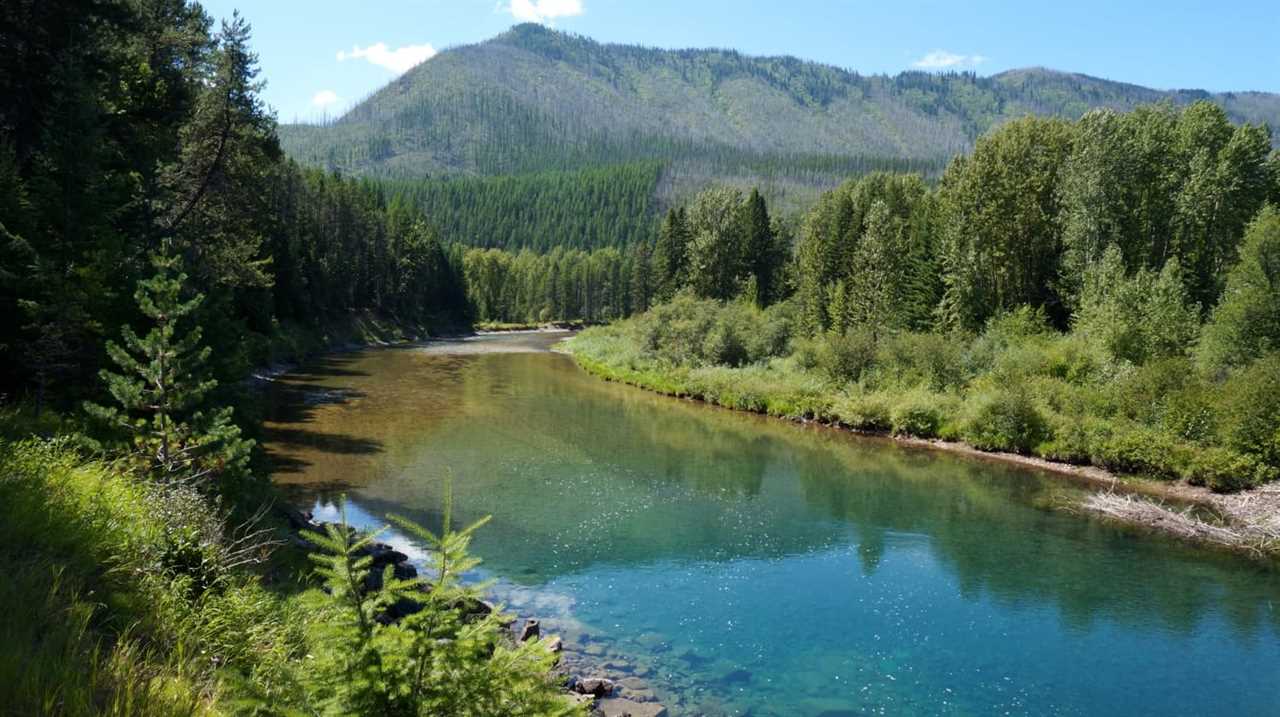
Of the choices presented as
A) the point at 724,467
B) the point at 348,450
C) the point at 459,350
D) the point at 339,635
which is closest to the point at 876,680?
the point at 339,635

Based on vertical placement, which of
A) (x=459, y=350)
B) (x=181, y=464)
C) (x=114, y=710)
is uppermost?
(x=114, y=710)

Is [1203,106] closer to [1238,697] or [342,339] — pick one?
[1238,697]

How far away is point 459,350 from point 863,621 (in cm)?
7070

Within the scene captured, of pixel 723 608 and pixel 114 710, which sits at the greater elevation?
pixel 114 710

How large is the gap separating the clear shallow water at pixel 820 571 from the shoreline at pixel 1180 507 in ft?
3.78

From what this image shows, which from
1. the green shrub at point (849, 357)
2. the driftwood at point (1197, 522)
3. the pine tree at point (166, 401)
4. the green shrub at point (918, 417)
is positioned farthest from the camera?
the green shrub at point (849, 357)

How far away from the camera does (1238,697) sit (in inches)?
512

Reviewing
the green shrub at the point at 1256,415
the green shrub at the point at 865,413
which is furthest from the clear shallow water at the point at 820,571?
the green shrub at the point at 1256,415

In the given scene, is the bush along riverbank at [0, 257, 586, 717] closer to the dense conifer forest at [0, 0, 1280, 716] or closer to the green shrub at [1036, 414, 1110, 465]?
the dense conifer forest at [0, 0, 1280, 716]

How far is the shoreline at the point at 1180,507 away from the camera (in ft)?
70.0

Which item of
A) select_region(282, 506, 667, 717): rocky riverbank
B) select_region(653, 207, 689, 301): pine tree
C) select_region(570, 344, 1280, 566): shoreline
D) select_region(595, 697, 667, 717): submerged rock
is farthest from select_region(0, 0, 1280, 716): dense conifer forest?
select_region(653, 207, 689, 301): pine tree

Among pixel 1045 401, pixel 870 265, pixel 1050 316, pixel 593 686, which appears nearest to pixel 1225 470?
pixel 1045 401

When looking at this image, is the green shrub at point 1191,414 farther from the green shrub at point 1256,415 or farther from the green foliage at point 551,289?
the green foliage at point 551,289

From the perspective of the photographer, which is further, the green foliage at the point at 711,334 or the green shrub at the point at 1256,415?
the green foliage at the point at 711,334
